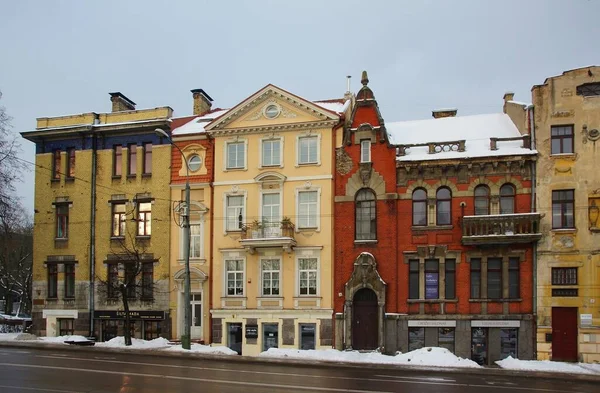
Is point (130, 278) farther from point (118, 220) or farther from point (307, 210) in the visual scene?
point (307, 210)

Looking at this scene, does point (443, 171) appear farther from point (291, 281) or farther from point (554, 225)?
point (291, 281)

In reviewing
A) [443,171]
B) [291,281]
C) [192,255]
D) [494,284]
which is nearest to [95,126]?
[192,255]

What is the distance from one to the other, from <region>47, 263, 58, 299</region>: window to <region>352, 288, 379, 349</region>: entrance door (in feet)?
59.0

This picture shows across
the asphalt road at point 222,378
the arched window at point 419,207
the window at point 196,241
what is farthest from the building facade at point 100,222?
the arched window at point 419,207

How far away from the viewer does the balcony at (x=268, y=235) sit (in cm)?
3184

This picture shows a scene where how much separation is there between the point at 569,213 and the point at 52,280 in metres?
28.5

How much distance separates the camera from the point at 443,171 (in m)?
30.6

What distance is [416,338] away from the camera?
30.2 meters

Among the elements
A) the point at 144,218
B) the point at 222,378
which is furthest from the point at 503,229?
the point at 144,218

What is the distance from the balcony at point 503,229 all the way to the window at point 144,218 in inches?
683

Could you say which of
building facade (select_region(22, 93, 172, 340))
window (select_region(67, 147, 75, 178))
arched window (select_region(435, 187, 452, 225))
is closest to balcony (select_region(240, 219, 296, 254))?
building facade (select_region(22, 93, 172, 340))

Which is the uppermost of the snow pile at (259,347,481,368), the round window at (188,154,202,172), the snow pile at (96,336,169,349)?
the round window at (188,154,202,172)

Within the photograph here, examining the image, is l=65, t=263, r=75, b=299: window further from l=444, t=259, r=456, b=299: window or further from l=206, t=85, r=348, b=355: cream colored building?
l=444, t=259, r=456, b=299: window

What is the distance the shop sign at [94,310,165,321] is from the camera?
34.4m
